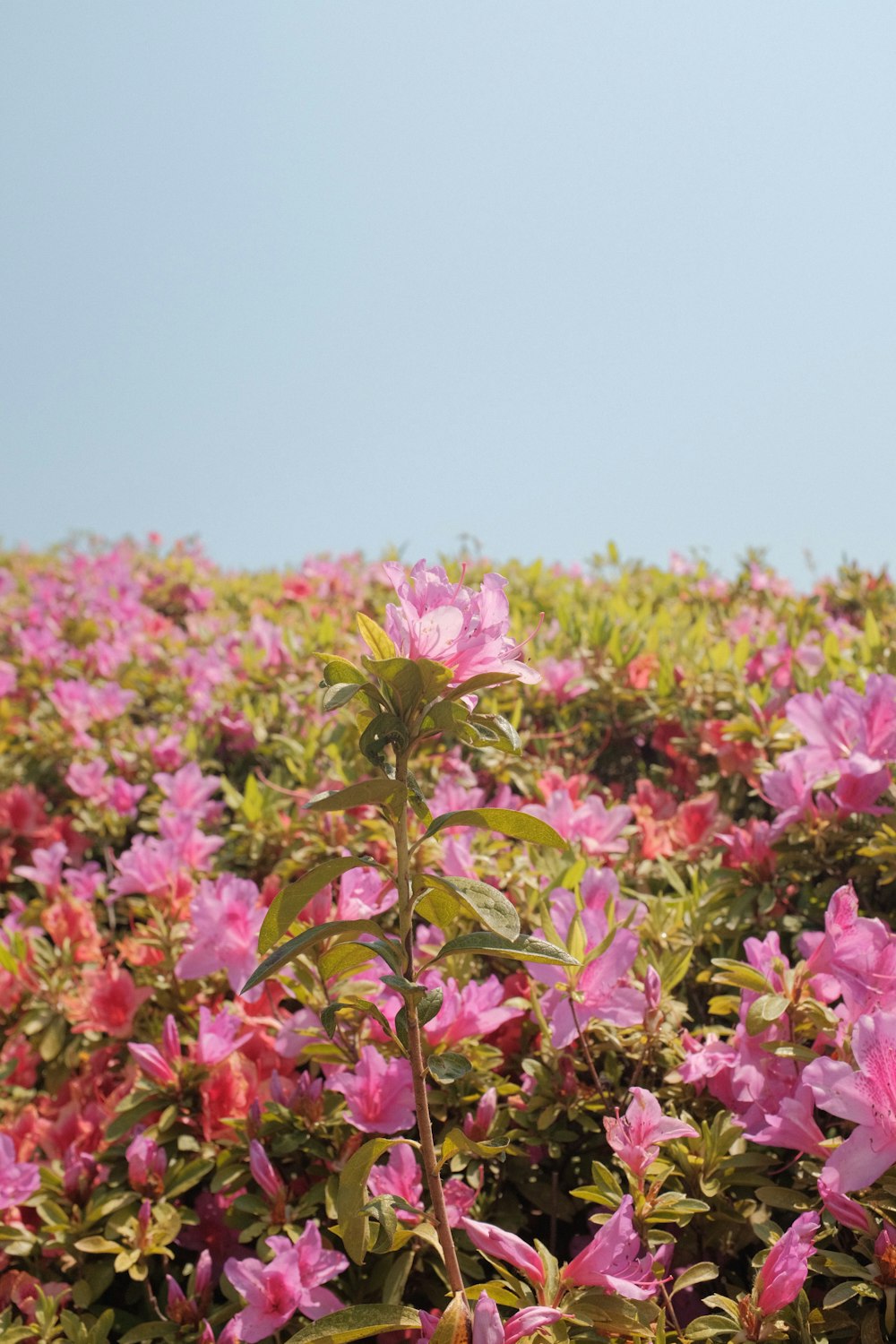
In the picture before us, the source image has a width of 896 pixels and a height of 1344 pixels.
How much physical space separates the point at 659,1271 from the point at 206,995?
1.03m

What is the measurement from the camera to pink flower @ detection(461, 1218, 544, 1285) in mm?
1137

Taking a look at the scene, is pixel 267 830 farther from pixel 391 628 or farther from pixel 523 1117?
pixel 391 628

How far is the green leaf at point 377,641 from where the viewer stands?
1108mm

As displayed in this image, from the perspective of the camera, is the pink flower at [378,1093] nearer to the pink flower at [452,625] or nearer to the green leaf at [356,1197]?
the green leaf at [356,1197]

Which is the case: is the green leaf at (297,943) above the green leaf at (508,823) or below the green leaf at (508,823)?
below

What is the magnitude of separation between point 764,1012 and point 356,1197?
1.99 ft

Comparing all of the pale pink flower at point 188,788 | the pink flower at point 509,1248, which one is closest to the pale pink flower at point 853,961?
the pink flower at point 509,1248

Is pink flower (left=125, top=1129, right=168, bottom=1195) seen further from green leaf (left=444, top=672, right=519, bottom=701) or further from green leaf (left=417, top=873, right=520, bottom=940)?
green leaf (left=444, top=672, right=519, bottom=701)

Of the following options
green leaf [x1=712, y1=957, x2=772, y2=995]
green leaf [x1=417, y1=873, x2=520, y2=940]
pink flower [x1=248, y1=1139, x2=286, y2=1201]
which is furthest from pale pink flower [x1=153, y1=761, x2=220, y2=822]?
green leaf [x1=417, y1=873, x2=520, y2=940]

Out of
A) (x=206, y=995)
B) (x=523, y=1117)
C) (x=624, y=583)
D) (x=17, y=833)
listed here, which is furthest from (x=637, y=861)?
(x=624, y=583)

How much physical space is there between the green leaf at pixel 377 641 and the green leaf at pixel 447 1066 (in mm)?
429

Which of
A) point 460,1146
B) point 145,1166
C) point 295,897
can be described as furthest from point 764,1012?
point 145,1166

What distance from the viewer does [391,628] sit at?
110cm

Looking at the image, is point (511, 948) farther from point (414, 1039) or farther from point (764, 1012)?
point (764, 1012)
